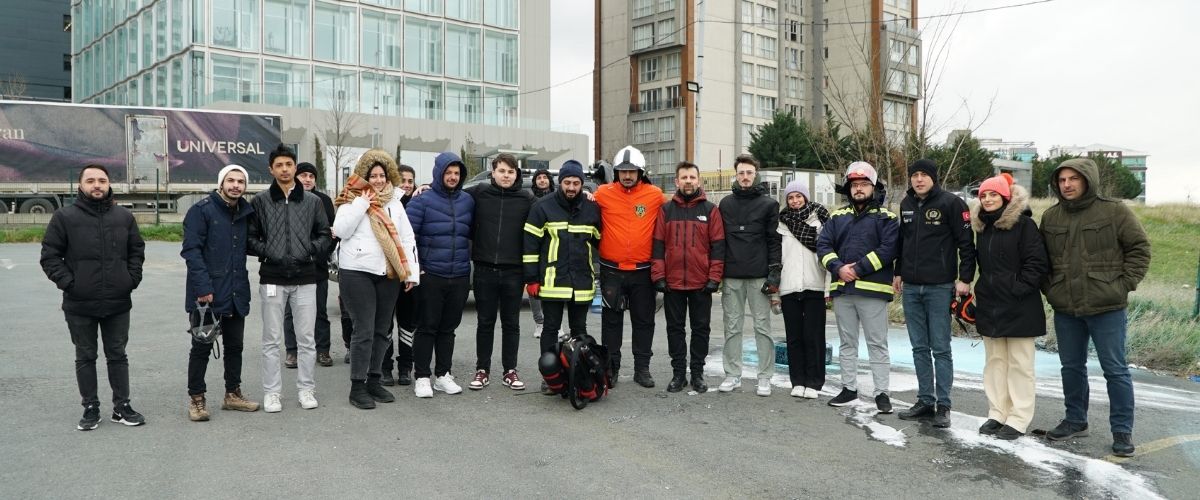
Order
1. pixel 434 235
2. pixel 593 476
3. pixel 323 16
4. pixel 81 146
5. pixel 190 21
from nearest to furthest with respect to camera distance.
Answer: pixel 593 476
pixel 434 235
pixel 81 146
pixel 190 21
pixel 323 16

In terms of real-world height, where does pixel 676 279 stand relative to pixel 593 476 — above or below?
above

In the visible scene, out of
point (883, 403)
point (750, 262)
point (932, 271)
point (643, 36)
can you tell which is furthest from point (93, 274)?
point (643, 36)

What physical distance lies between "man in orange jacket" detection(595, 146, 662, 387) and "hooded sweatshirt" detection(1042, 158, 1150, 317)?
3154mm

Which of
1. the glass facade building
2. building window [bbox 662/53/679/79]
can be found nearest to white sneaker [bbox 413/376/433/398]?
the glass facade building

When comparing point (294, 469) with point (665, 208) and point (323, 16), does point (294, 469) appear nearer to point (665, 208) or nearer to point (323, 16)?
point (665, 208)

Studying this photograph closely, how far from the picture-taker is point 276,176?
6488 millimetres

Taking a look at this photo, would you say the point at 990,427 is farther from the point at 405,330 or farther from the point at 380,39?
the point at 380,39

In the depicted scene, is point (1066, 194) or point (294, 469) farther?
point (1066, 194)

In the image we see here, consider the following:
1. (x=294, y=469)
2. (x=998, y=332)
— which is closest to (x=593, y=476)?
(x=294, y=469)

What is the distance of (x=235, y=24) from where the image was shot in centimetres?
4875

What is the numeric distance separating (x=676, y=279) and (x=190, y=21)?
48695 mm

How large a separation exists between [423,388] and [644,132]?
226ft

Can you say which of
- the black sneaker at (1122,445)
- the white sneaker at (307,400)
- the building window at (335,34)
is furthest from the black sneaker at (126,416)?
the building window at (335,34)

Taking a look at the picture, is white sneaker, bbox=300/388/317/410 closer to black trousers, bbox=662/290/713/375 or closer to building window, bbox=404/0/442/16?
black trousers, bbox=662/290/713/375
